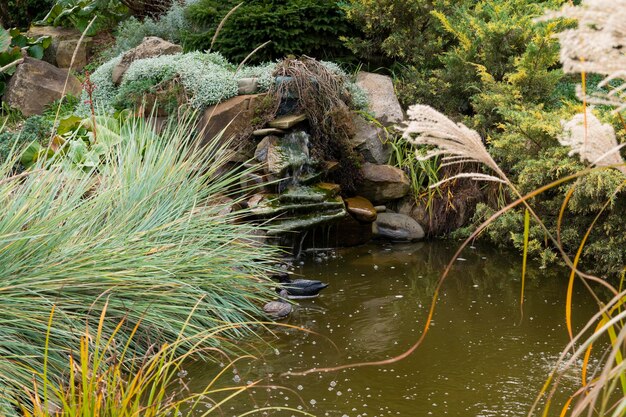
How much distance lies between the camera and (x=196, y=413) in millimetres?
3881

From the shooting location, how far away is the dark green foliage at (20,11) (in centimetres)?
1152

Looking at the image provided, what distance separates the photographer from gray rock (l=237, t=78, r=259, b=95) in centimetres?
749

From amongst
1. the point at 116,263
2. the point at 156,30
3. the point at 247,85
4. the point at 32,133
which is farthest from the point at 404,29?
the point at 116,263

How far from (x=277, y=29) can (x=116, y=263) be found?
15.4 ft

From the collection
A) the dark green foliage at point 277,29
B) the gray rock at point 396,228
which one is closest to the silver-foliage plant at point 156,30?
the dark green foliage at point 277,29

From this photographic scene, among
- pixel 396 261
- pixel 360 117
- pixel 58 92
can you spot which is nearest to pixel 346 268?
pixel 396 261

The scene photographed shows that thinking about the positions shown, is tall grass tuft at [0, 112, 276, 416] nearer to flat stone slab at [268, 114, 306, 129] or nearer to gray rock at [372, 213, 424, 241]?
flat stone slab at [268, 114, 306, 129]

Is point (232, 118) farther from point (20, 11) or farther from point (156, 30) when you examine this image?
point (20, 11)

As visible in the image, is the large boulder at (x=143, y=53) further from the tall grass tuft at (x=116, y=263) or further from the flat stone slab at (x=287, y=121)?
the tall grass tuft at (x=116, y=263)

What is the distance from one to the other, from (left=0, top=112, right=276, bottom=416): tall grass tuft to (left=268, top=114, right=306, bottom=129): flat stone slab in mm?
1857

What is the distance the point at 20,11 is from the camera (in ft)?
37.8

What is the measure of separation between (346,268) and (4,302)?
3340mm

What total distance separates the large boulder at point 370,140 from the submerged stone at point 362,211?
0.65 m

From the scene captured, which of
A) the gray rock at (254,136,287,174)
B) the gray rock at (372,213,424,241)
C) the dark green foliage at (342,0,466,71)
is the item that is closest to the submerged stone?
the gray rock at (372,213,424,241)
